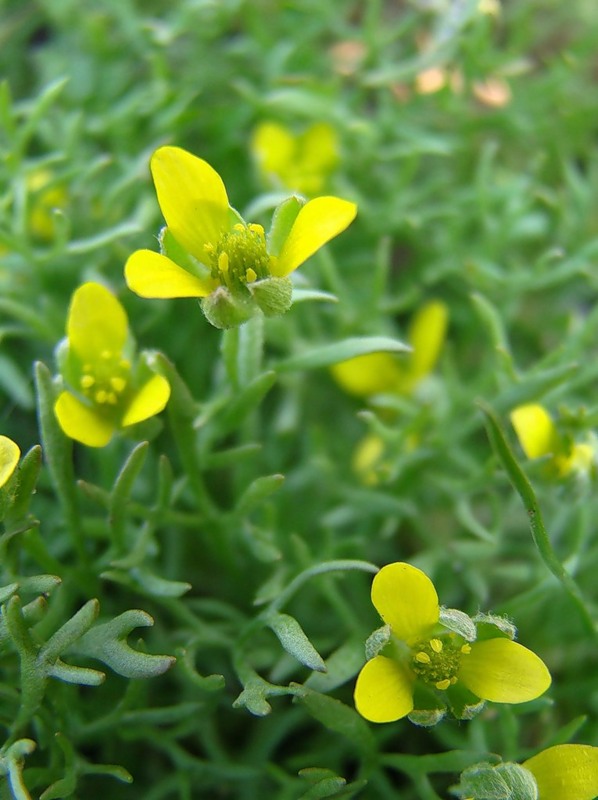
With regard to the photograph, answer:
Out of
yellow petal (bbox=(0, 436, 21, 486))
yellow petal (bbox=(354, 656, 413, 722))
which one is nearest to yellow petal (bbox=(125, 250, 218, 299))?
yellow petal (bbox=(0, 436, 21, 486))

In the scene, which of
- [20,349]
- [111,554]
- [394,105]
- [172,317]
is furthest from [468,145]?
[111,554]

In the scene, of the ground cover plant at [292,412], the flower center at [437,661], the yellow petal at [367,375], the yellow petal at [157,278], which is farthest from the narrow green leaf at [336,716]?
the yellow petal at [367,375]

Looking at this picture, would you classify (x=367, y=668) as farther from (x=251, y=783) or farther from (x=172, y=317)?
(x=172, y=317)

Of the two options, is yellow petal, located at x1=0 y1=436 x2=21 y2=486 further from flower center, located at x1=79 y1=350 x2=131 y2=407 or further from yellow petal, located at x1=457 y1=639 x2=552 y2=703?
yellow petal, located at x1=457 y1=639 x2=552 y2=703

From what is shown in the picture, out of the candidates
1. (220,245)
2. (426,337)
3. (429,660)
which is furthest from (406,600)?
(426,337)

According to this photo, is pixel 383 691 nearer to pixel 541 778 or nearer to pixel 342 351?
pixel 541 778
